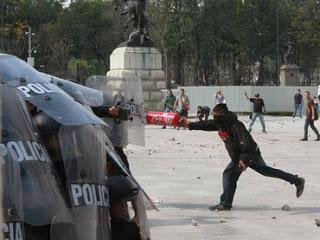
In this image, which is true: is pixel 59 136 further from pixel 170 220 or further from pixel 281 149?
pixel 281 149

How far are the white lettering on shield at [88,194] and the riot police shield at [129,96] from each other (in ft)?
9.29

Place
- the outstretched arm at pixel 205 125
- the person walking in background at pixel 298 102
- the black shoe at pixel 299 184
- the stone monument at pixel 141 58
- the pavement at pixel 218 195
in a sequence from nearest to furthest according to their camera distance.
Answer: the pavement at pixel 218 195
the outstretched arm at pixel 205 125
the black shoe at pixel 299 184
the stone monument at pixel 141 58
the person walking in background at pixel 298 102

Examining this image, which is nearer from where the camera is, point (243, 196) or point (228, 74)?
point (243, 196)

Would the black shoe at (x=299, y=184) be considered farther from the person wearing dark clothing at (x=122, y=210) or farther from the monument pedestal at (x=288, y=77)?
the monument pedestal at (x=288, y=77)

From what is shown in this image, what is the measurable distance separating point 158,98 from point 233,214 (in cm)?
2295

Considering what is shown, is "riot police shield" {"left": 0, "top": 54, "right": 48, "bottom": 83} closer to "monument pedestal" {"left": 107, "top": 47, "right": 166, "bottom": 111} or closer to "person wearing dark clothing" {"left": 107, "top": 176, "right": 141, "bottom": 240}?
"person wearing dark clothing" {"left": 107, "top": 176, "right": 141, "bottom": 240}

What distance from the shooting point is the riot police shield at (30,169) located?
10.4 ft

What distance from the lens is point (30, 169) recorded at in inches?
125

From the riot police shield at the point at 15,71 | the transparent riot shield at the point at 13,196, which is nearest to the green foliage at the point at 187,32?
the riot police shield at the point at 15,71

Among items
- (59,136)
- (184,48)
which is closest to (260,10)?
(184,48)

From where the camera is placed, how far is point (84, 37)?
67.8 m

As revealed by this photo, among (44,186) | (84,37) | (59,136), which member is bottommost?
(44,186)

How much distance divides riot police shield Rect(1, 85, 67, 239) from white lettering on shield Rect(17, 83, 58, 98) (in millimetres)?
164

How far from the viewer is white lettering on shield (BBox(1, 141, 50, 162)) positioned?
10.3 ft
